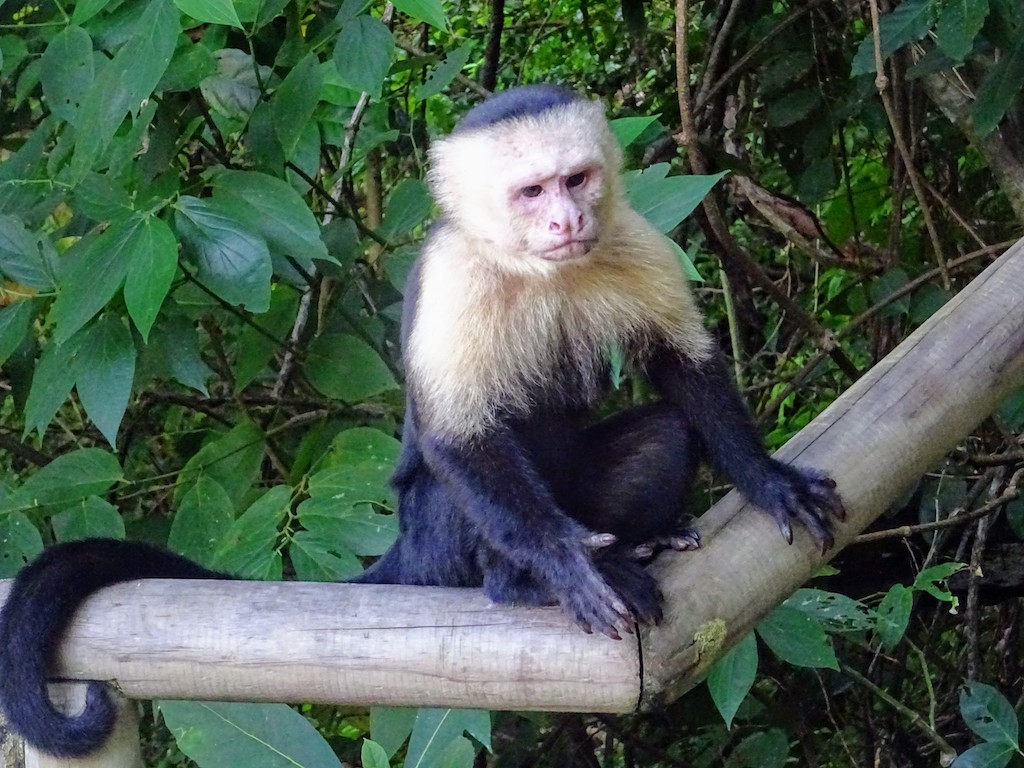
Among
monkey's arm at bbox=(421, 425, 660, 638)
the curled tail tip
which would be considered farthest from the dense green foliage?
monkey's arm at bbox=(421, 425, 660, 638)

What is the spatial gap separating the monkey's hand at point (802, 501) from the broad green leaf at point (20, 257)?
138 centimetres

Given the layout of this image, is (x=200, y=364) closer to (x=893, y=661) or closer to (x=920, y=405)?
(x=920, y=405)

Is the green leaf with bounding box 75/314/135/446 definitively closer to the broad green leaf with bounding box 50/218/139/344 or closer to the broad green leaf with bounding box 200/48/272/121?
the broad green leaf with bounding box 50/218/139/344

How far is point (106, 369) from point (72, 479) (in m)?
0.30

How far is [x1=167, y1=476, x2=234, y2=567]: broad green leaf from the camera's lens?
2248 mm

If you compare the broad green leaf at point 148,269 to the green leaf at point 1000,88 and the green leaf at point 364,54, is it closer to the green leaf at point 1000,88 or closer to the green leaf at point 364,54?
the green leaf at point 364,54

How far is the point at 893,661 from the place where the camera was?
11.3 ft

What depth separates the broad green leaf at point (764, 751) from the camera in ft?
9.39

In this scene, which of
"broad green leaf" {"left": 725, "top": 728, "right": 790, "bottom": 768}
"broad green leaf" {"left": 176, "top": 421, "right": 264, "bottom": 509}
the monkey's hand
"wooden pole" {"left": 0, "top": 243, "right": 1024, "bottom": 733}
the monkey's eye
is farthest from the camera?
"broad green leaf" {"left": 725, "top": 728, "right": 790, "bottom": 768}

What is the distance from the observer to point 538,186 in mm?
2000

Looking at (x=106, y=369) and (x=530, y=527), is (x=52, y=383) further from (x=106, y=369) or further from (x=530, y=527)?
(x=530, y=527)

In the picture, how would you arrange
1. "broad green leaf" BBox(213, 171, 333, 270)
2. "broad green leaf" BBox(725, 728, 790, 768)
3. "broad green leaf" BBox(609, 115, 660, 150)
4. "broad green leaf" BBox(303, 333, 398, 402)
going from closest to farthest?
"broad green leaf" BBox(213, 171, 333, 270)
"broad green leaf" BBox(609, 115, 660, 150)
"broad green leaf" BBox(303, 333, 398, 402)
"broad green leaf" BBox(725, 728, 790, 768)

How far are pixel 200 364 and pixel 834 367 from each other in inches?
82.2

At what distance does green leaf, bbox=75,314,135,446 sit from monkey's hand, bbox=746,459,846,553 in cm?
112
